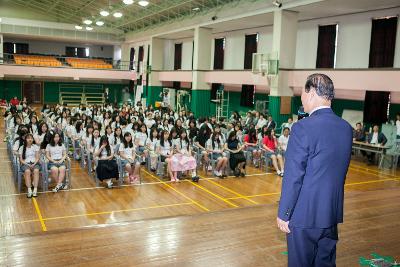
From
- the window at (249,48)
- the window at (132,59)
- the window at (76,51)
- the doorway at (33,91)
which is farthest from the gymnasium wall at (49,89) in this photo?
the window at (249,48)

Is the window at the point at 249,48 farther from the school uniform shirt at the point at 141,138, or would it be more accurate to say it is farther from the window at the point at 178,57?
the school uniform shirt at the point at 141,138

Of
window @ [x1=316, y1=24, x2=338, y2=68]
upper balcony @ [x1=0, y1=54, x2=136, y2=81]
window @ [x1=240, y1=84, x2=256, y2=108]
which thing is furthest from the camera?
upper balcony @ [x1=0, y1=54, x2=136, y2=81]

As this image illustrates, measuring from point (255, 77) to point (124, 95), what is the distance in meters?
17.5

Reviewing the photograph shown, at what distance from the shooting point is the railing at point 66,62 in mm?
28828

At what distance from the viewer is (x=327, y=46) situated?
16391 mm

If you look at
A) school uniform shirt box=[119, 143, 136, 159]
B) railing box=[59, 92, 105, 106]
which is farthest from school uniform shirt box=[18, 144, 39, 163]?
railing box=[59, 92, 105, 106]

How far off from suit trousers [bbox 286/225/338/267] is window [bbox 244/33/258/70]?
1853 cm

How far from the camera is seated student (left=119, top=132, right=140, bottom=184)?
948 centimetres

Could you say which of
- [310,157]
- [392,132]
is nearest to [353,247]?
[310,157]

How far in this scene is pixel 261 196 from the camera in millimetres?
8758

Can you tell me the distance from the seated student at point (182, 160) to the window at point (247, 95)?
1054cm

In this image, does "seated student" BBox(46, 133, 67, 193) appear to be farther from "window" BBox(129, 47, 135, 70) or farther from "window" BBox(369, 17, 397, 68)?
"window" BBox(129, 47, 135, 70)

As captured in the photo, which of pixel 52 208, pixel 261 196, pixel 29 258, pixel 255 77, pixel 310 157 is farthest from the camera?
pixel 255 77

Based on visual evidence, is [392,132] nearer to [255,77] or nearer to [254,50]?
[255,77]
